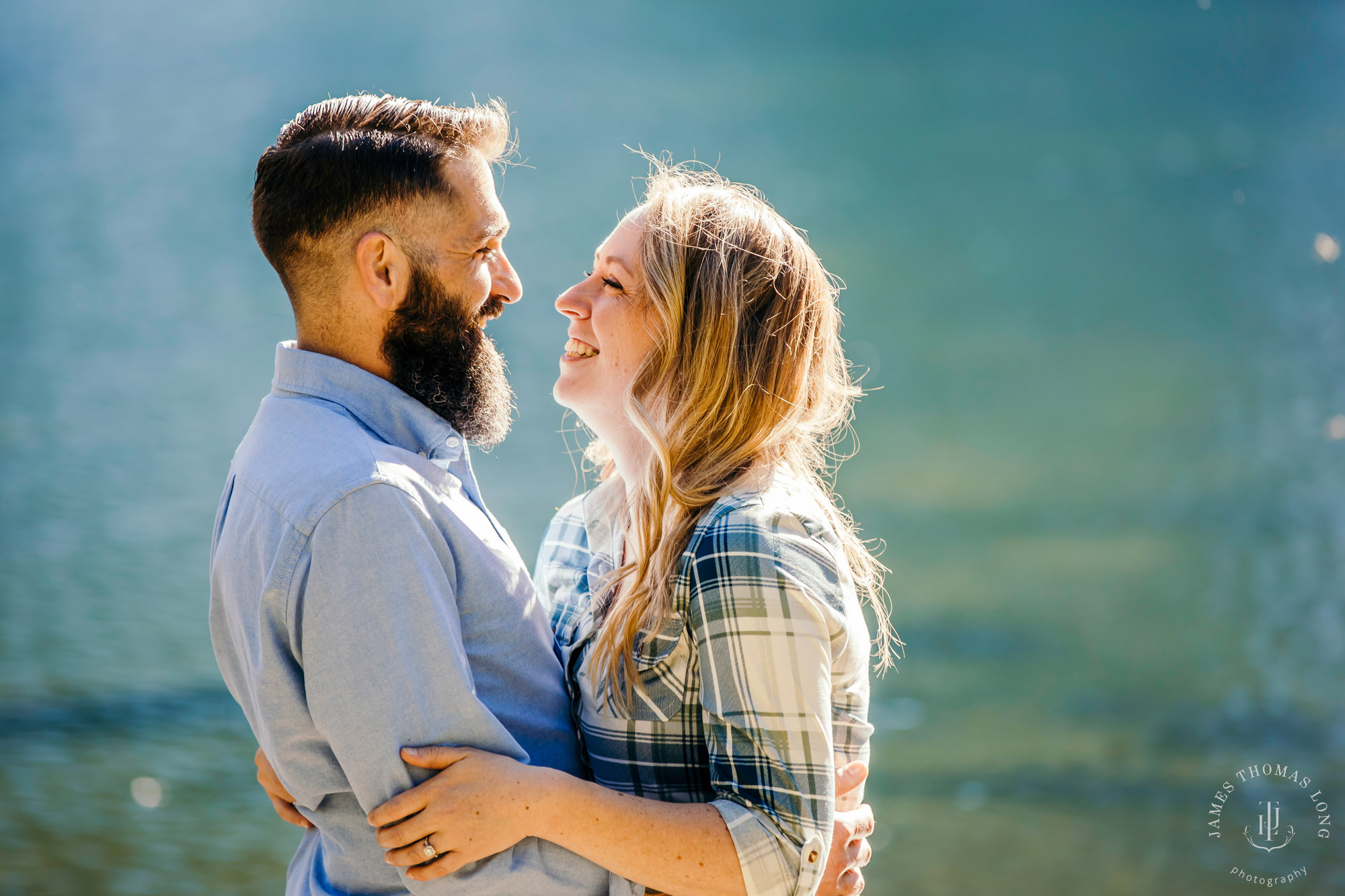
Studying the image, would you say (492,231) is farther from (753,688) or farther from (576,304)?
(753,688)

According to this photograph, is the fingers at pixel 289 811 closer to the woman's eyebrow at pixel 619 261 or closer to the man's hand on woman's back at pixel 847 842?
the man's hand on woman's back at pixel 847 842

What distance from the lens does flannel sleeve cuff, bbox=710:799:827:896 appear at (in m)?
1.16

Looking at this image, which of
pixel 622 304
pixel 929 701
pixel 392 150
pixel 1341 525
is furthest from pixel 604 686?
pixel 1341 525

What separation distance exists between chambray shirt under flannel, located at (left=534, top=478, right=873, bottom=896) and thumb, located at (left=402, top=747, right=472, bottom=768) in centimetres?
29

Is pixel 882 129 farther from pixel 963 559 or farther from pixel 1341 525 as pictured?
pixel 1341 525

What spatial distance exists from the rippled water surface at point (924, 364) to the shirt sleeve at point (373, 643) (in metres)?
2.54

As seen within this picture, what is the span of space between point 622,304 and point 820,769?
78 centimetres

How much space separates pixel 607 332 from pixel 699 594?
0.52 m

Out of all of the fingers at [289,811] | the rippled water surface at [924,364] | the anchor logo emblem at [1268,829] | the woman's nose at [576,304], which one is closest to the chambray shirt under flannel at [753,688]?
the woman's nose at [576,304]

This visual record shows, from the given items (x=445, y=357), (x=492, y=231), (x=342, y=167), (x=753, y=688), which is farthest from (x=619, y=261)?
(x=753, y=688)

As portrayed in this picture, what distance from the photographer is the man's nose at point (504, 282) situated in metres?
1.60

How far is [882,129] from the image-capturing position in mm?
4969

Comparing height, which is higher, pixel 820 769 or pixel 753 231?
pixel 753 231

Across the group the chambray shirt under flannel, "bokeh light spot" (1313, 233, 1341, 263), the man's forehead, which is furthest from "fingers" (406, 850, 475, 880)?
"bokeh light spot" (1313, 233, 1341, 263)
